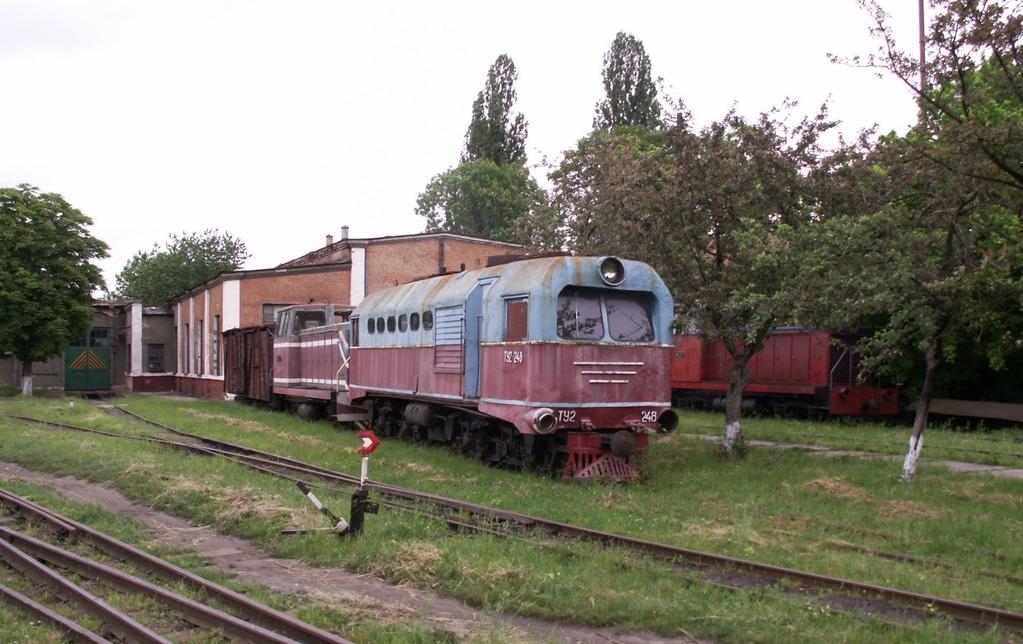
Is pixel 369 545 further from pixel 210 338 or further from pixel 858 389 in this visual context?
pixel 210 338

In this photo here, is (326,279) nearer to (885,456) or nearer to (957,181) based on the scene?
(885,456)

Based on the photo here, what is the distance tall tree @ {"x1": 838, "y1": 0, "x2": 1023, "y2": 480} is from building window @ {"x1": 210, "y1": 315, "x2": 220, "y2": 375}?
29.8 m

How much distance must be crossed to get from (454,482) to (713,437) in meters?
8.63

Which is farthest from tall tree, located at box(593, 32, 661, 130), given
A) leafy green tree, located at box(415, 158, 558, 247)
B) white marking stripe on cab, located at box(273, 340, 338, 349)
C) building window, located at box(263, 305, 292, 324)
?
white marking stripe on cab, located at box(273, 340, 338, 349)

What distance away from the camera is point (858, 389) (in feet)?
76.8

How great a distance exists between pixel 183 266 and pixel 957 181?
59.4 meters

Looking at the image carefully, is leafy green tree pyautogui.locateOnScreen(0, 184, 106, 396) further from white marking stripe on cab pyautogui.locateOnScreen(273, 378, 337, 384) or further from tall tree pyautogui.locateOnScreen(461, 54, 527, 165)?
tall tree pyautogui.locateOnScreen(461, 54, 527, 165)

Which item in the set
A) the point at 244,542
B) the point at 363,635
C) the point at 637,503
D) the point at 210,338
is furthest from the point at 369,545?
the point at 210,338

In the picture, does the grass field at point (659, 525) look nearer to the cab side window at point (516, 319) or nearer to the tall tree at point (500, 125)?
the cab side window at point (516, 319)

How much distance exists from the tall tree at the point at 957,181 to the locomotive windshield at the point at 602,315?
3.44m

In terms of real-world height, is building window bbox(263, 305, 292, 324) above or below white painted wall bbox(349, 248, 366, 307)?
below

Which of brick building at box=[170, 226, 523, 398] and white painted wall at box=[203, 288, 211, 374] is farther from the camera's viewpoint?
white painted wall at box=[203, 288, 211, 374]

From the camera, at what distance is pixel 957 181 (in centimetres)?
1133

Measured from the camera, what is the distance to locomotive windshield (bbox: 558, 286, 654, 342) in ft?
41.3
